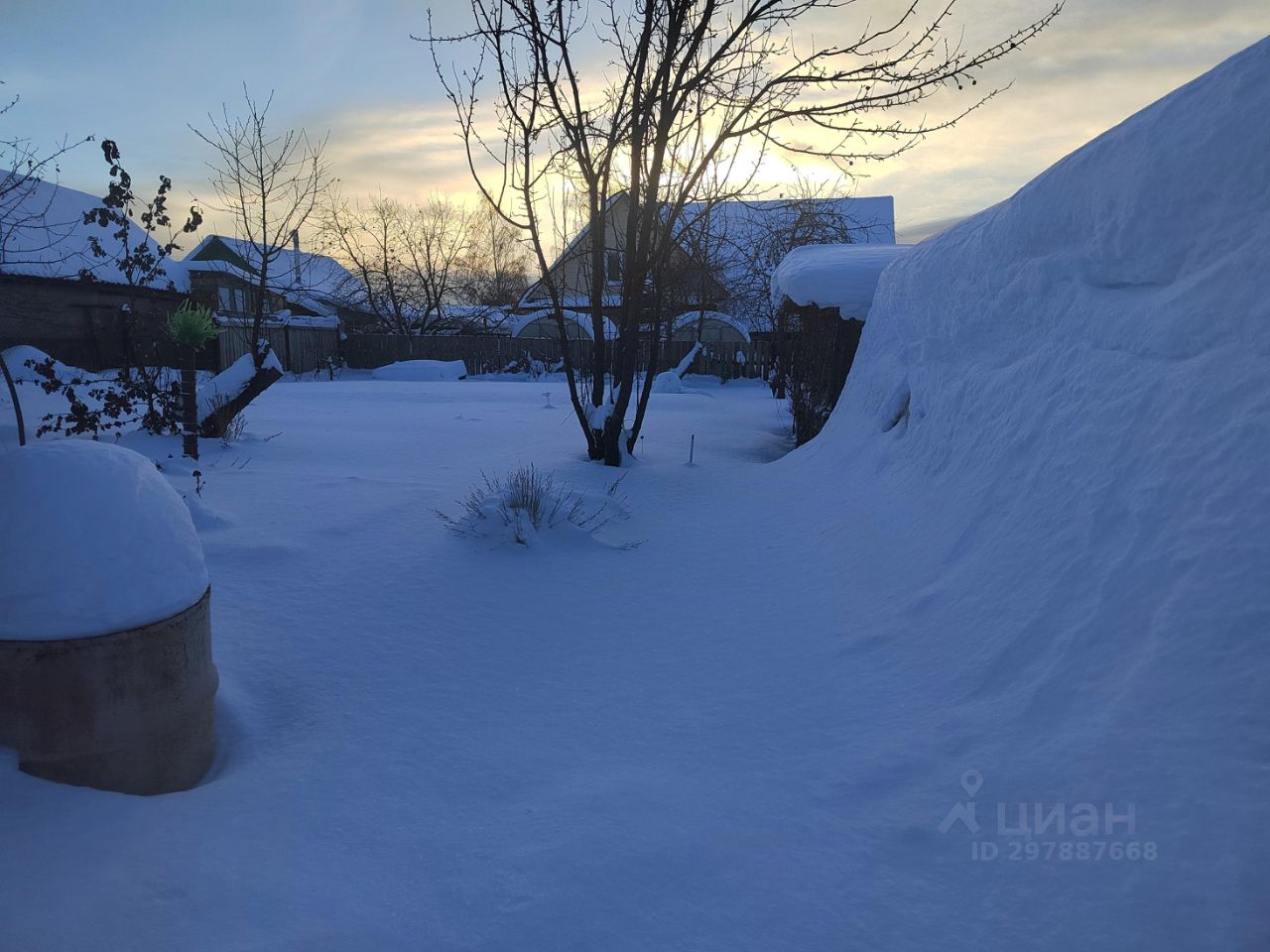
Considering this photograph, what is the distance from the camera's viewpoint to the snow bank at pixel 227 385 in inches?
307

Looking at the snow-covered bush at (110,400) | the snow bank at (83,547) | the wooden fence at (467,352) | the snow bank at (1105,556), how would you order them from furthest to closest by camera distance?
1. the wooden fence at (467,352)
2. the snow-covered bush at (110,400)
3. the snow bank at (83,547)
4. the snow bank at (1105,556)

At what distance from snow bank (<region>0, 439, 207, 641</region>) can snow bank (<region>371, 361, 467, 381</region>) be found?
19.6 metres

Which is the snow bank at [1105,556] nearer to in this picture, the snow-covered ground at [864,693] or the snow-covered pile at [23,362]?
the snow-covered ground at [864,693]

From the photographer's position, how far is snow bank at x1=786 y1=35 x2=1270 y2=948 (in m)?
1.59

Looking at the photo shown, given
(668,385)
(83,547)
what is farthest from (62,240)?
(83,547)

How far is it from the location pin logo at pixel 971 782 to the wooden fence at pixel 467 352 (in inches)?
837

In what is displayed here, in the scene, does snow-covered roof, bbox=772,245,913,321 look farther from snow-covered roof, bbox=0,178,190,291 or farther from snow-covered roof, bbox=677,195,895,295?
snow-covered roof, bbox=677,195,895,295

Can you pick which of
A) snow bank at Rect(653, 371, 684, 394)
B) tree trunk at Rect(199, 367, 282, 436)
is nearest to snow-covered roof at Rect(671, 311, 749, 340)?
snow bank at Rect(653, 371, 684, 394)

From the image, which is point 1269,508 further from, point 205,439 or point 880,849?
point 205,439

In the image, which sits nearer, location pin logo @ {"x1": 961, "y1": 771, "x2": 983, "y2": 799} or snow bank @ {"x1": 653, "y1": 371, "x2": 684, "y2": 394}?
location pin logo @ {"x1": 961, "y1": 771, "x2": 983, "y2": 799}

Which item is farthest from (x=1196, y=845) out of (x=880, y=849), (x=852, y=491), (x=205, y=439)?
(x=205, y=439)

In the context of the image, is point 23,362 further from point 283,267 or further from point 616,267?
point 283,267

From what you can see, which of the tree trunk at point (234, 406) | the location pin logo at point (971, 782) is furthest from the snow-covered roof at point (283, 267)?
the location pin logo at point (971, 782)

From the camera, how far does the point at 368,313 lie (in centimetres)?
3381
